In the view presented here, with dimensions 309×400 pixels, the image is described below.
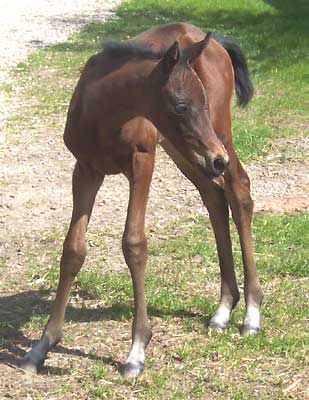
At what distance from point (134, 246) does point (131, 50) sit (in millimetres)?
977

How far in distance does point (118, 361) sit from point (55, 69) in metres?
9.00

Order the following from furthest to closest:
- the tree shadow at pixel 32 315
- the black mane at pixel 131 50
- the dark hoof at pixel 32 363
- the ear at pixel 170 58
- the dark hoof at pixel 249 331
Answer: the dark hoof at pixel 249 331, the tree shadow at pixel 32 315, the dark hoof at pixel 32 363, the black mane at pixel 131 50, the ear at pixel 170 58

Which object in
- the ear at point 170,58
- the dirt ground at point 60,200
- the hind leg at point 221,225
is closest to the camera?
the ear at point 170,58

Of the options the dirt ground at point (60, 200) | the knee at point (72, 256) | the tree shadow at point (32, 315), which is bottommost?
the dirt ground at point (60, 200)

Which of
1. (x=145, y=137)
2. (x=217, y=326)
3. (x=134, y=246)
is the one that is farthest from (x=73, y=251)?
(x=217, y=326)

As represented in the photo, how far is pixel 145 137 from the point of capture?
4.70m

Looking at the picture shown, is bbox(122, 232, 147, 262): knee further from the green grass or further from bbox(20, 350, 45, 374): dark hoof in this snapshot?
the green grass

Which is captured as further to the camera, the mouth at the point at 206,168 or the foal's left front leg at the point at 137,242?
the foal's left front leg at the point at 137,242

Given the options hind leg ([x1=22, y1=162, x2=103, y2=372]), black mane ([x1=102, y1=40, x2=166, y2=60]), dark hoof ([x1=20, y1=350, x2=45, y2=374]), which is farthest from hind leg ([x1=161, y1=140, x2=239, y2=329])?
dark hoof ([x1=20, y1=350, x2=45, y2=374])

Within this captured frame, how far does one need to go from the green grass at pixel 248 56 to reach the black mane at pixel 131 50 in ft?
13.2

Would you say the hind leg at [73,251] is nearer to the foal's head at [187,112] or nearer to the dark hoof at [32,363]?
the dark hoof at [32,363]

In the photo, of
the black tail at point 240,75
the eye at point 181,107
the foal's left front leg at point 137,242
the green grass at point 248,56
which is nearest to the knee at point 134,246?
the foal's left front leg at point 137,242

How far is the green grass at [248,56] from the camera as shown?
1009 centimetres

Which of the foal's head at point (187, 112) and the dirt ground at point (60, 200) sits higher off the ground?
the foal's head at point (187, 112)
